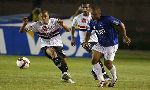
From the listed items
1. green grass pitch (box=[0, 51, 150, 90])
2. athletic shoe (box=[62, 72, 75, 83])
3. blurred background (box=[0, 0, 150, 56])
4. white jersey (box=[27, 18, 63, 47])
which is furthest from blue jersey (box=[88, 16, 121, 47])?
blurred background (box=[0, 0, 150, 56])

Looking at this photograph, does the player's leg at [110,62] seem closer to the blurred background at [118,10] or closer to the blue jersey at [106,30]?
the blue jersey at [106,30]

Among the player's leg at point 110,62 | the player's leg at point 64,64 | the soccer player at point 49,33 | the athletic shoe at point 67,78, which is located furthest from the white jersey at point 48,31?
the player's leg at point 110,62

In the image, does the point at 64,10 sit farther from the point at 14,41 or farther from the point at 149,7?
the point at 14,41

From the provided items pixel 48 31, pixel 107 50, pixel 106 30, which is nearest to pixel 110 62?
pixel 107 50

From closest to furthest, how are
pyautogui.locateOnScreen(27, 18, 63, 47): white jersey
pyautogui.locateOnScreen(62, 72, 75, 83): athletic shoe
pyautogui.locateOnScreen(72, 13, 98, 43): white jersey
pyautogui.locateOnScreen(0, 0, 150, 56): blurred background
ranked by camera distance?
pyautogui.locateOnScreen(62, 72, 75, 83): athletic shoe, pyautogui.locateOnScreen(27, 18, 63, 47): white jersey, pyautogui.locateOnScreen(72, 13, 98, 43): white jersey, pyautogui.locateOnScreen(0, 0, 150, 56): blurred background

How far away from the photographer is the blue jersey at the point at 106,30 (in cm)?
1730

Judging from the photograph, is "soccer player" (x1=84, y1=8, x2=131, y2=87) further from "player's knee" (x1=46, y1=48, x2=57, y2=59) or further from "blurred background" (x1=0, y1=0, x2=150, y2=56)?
"blurred background" (x1=0, y1=0, x2=150, y2=56)

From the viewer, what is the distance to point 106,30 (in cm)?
1734

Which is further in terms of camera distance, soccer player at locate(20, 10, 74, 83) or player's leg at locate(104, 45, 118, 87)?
soccer player at locate(20, 10, 74, 83)

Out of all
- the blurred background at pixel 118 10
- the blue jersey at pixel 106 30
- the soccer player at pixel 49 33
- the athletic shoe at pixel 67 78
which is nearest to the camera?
the blue jersey at pixel 106 30

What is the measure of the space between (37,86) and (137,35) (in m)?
29.1

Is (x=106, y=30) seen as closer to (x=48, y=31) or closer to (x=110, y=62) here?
(x=110, y=62)

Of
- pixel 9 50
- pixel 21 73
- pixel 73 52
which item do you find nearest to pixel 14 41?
pixel 9 50

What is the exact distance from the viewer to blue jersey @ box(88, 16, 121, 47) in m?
17.3
